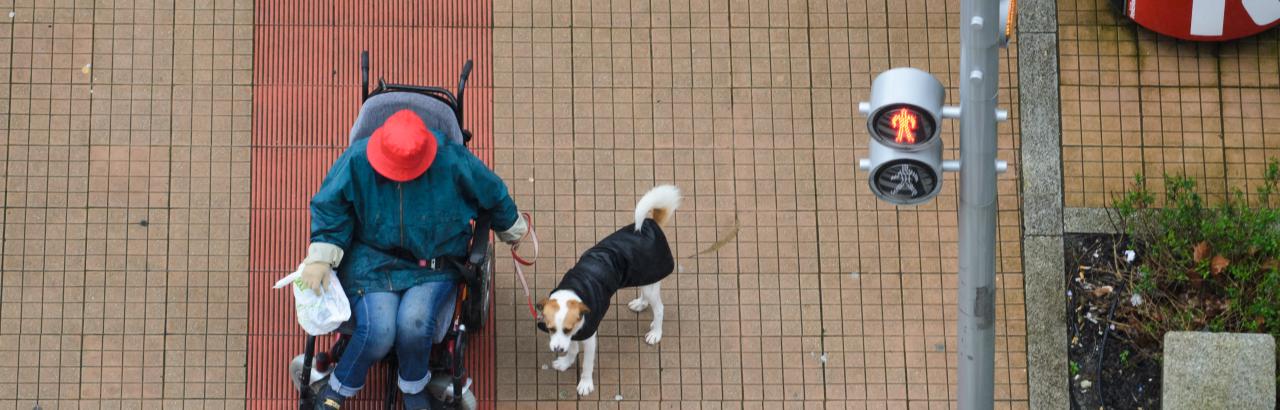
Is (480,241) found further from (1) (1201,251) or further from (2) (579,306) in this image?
(1) (1201,251)

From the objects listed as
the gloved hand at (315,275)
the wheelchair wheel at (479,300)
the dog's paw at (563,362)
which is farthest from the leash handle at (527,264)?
the gloved hand at (315,275)

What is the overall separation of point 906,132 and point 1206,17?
4047 mm

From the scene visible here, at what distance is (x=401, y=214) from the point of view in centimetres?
604

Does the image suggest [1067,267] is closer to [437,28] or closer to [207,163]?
[437,28]

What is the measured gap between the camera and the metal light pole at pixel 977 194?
443cm

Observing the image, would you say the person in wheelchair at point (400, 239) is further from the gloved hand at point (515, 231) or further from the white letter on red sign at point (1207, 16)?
the white letter on red sign at point (1207, 16)

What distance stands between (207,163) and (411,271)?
193 centimetres

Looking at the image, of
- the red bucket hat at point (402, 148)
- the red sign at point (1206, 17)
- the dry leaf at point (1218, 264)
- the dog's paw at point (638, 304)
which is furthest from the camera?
the red sign at point (1206, 17)

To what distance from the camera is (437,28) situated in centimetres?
760

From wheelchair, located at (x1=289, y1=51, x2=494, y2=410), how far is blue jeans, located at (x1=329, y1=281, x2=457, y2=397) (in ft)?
0.28

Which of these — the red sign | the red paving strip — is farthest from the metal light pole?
the red sign

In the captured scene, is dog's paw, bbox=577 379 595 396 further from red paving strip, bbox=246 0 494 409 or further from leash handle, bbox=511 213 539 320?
red paving strip, bbox=246 0 494 409

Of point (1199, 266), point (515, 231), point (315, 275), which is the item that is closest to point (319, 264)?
A: point (315, 275)

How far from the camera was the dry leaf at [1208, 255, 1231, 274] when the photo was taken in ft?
22.9
